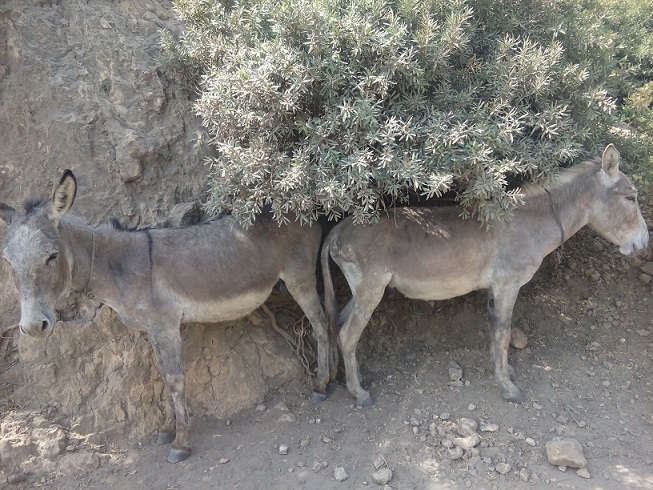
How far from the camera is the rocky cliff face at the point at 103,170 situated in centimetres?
419

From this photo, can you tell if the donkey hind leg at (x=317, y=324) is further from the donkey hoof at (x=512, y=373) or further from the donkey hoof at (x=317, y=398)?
the donkey hoof at (x=512, y=373)

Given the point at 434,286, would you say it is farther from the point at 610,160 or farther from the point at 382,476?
the point at 610,160

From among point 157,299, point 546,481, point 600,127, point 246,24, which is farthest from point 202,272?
point 600,127

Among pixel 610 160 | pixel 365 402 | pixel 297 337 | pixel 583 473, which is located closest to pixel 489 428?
pixel 583 473

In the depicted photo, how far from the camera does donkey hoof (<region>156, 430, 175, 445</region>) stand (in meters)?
4.14

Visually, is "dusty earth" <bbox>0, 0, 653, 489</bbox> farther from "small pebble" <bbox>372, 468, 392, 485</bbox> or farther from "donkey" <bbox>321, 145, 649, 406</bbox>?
"donkey" <bbox>321, 145, 649, 406</bbox>

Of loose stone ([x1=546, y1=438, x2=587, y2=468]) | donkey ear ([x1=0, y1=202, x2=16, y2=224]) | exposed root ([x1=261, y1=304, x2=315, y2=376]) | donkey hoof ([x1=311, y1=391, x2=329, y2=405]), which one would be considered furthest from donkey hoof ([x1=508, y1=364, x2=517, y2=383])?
donkey ear ([x1=0, y1=202, x2=16, y2=224])

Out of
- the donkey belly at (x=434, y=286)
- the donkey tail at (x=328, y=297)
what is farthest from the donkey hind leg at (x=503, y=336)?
the donkey tail at (x=328, y=297)

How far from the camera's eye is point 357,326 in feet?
14.4

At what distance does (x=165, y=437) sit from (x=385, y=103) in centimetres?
319

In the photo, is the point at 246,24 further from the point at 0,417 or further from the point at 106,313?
the point at 0,417

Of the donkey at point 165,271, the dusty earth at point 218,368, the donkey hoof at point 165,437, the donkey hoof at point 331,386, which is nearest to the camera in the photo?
the donkey at point 165,271

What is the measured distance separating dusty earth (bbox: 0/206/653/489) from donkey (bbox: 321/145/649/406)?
0.33m

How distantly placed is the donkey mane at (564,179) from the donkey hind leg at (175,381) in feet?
10.3
